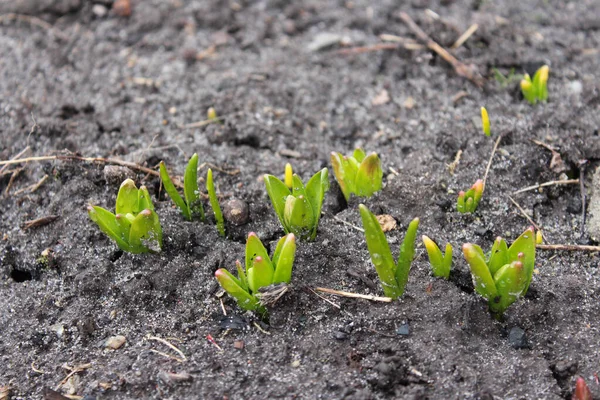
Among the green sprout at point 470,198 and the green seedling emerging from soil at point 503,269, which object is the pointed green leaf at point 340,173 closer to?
the green sprout at point 470,198

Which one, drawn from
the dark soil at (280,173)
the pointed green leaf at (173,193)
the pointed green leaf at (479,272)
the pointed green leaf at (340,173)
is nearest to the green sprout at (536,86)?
the dark soil at (280,173)

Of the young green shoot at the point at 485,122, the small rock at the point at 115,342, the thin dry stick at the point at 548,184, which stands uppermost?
the young green shoot at the point at 485,122

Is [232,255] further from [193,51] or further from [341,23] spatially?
[341,23]

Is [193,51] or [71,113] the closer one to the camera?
[71,113]

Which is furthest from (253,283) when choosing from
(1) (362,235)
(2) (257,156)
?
(2) (257,156)

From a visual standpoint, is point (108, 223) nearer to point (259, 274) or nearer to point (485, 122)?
point (259, 274)
